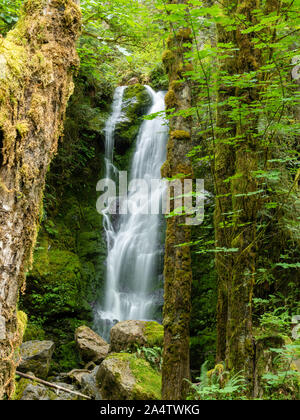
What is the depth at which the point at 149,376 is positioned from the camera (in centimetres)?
582

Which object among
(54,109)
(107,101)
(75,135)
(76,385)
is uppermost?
(107,101)

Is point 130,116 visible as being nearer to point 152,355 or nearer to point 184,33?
point 184,33

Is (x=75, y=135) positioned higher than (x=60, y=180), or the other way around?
(x=75, y=135)

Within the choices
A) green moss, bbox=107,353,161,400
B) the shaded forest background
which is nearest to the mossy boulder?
the shaded forest background

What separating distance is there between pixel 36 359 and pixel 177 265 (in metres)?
4.00

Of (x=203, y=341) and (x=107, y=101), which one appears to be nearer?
(x=203, y=341)

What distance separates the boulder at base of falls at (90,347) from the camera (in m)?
7.62

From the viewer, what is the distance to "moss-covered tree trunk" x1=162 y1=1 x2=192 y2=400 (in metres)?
4.56

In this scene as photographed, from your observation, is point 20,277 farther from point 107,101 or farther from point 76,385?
point 107,101

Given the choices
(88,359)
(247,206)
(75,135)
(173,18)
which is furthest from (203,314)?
(75,135)

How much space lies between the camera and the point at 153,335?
6.94 meters

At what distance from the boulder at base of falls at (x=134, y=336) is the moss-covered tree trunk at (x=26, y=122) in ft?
18.0

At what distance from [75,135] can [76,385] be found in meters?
7.76

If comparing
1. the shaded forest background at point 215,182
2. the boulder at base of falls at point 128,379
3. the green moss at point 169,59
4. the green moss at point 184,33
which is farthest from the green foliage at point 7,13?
the boulder at base of falls at point 128,379
